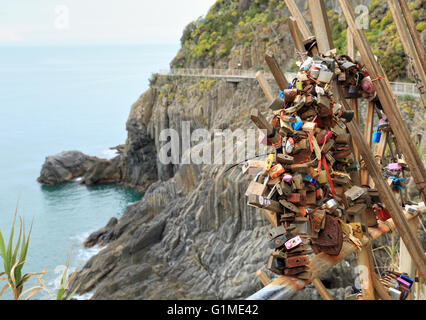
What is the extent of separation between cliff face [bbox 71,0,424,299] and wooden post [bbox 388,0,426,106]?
613 centimetres

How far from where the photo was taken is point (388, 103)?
10.3 feet

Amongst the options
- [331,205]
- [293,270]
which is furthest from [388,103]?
[293,270]

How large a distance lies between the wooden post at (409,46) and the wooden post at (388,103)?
2.01 ft

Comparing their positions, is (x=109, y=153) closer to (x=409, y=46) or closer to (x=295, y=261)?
(x=409, y=46)

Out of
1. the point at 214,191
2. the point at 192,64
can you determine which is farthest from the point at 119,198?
the point at 214,191

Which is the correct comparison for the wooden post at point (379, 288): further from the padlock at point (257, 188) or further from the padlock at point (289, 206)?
the padlock at point (257, 188)

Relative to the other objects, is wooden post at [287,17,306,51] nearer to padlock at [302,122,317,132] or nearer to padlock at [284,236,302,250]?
padlock at [302,122,317,132]

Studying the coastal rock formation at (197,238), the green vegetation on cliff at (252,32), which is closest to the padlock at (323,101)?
the coastal rock formation at (197,238)

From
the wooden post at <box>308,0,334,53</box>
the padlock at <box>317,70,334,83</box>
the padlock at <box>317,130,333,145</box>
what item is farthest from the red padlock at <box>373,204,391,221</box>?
the wooden post at <box>308,0,334,53</box>

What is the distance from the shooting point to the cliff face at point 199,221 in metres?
13.2

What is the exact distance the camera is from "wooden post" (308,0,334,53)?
3.29m

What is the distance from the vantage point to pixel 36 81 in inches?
3514

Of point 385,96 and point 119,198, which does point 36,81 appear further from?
point 385,96

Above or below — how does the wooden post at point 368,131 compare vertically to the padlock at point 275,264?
above
